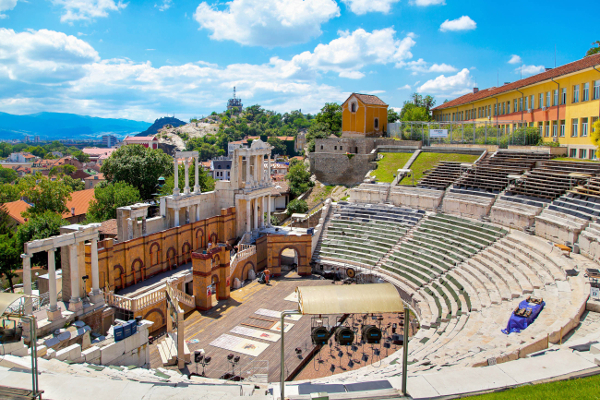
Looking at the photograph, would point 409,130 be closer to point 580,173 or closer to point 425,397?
point 580,173

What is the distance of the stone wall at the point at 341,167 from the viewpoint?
5191 cm

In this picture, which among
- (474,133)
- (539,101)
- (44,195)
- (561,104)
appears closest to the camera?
(561,104)

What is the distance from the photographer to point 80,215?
51812 mm

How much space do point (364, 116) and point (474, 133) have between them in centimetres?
1658

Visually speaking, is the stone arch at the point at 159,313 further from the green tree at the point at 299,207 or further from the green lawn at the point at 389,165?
the green tree at the point at 299,207

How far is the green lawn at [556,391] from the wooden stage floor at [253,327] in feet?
36.4

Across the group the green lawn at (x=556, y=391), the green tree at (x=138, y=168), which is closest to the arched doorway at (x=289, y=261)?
the green lawn at (x=556, y=391)

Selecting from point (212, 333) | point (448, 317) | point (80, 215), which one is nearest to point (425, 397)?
point (448, 317)

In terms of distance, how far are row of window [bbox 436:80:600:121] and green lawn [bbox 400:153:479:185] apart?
28.7 ft

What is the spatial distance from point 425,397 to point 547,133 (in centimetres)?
3926

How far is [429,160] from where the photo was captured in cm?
4388

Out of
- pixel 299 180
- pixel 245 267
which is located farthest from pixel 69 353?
pixel 299 180

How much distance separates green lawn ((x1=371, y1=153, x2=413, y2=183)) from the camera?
1697 inches

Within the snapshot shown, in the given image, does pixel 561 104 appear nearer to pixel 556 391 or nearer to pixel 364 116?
pixel 364 116
